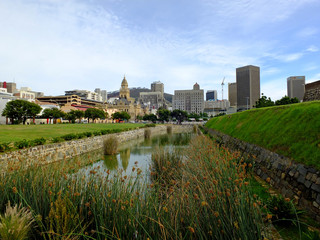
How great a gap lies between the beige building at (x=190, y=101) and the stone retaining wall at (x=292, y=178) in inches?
6297

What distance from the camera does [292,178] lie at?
506cm

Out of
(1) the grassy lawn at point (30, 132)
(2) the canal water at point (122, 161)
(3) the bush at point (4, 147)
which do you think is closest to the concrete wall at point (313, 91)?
(2) the canal water at point (122, 161)

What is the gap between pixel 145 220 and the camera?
2.92 metres

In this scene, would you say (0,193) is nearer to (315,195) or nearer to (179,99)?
(315,195)

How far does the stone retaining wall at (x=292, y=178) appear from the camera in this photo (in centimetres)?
409

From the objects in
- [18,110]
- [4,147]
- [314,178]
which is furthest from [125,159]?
[18,110]

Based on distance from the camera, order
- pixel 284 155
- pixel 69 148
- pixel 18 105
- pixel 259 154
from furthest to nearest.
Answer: pixel 18 105
pixel 69 148
pixel 259 154
pixel 284 155

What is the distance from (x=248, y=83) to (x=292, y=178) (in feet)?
409

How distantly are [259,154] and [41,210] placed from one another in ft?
23.6

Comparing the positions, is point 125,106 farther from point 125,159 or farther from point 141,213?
point 141,213

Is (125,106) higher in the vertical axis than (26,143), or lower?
higher

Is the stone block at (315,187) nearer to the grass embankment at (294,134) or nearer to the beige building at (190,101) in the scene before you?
the grass embankment at (294,134)

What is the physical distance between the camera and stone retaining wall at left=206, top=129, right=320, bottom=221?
4087mm

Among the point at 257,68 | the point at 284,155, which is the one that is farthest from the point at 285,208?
the point at 257,68
